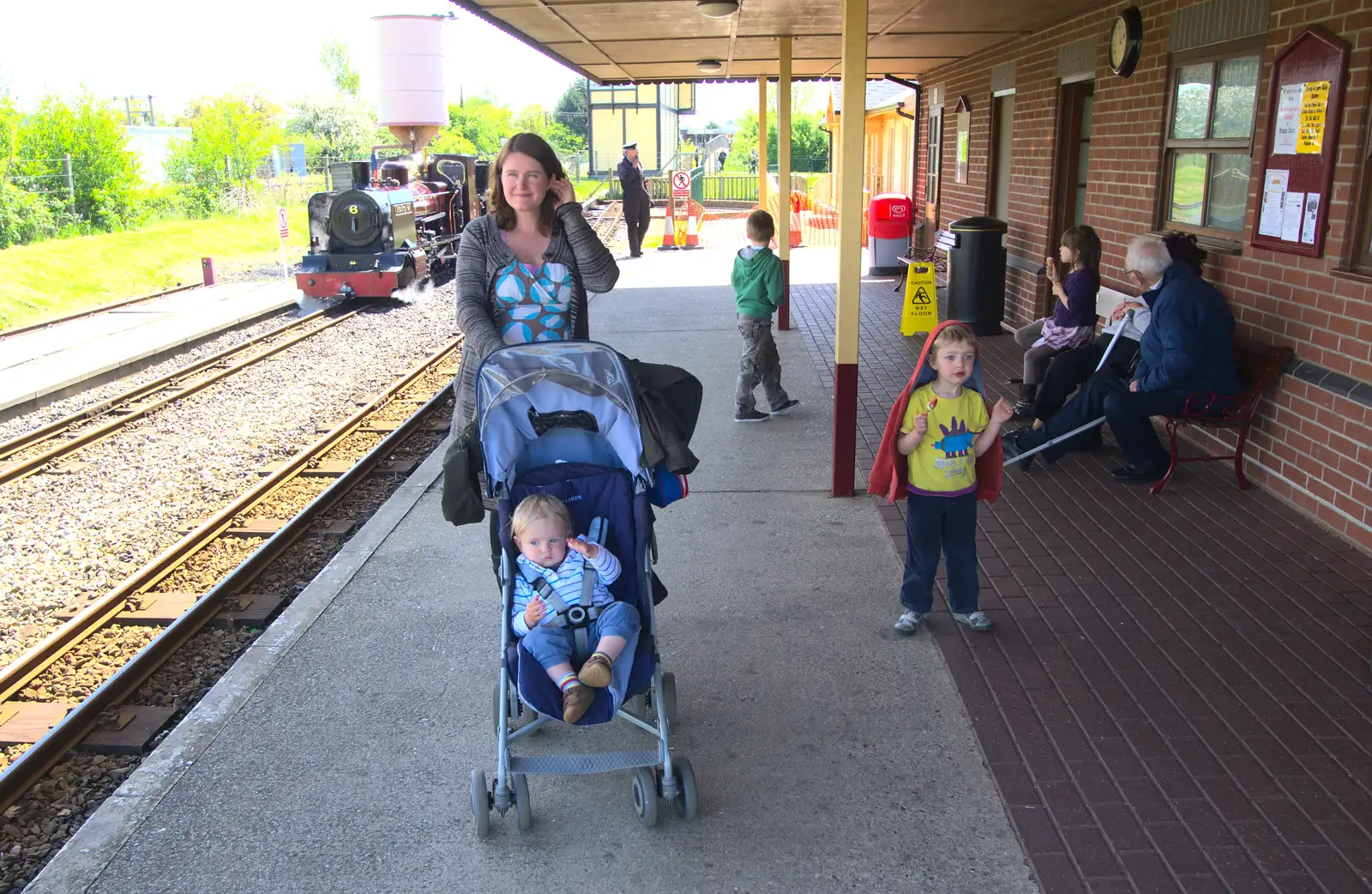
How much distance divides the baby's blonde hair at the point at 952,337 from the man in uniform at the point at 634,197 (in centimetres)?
1528

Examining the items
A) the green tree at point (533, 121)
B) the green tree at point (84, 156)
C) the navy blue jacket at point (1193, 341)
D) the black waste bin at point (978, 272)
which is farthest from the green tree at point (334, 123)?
the navy blue jacket at point (1193, 341)

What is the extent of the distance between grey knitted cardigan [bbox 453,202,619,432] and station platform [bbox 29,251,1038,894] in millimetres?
1312

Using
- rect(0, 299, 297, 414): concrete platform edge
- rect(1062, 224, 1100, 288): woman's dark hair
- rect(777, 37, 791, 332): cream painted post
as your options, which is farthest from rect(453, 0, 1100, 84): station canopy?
rect(0, 299, 297, 414): concrete platform edge

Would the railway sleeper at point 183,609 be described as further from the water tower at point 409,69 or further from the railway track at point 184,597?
the water tower at point 409,69

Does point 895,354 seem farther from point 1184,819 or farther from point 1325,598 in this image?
point 1184,819

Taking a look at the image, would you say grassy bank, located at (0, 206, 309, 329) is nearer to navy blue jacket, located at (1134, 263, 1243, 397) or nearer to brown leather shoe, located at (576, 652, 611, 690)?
brown leather shoe, located at (576, 652, 611, 690)

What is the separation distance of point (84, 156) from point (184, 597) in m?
23.7

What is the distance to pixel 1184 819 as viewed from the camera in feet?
10.7

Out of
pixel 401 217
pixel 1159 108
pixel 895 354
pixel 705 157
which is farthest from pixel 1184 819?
pixel 705 157

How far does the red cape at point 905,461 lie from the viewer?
4.27m

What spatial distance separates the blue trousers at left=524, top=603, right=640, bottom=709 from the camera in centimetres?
331

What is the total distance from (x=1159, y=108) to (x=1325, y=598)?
4.32 m

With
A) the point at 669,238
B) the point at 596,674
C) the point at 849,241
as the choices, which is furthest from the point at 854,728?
the point at 669,238

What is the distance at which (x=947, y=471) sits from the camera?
4.31 metres
